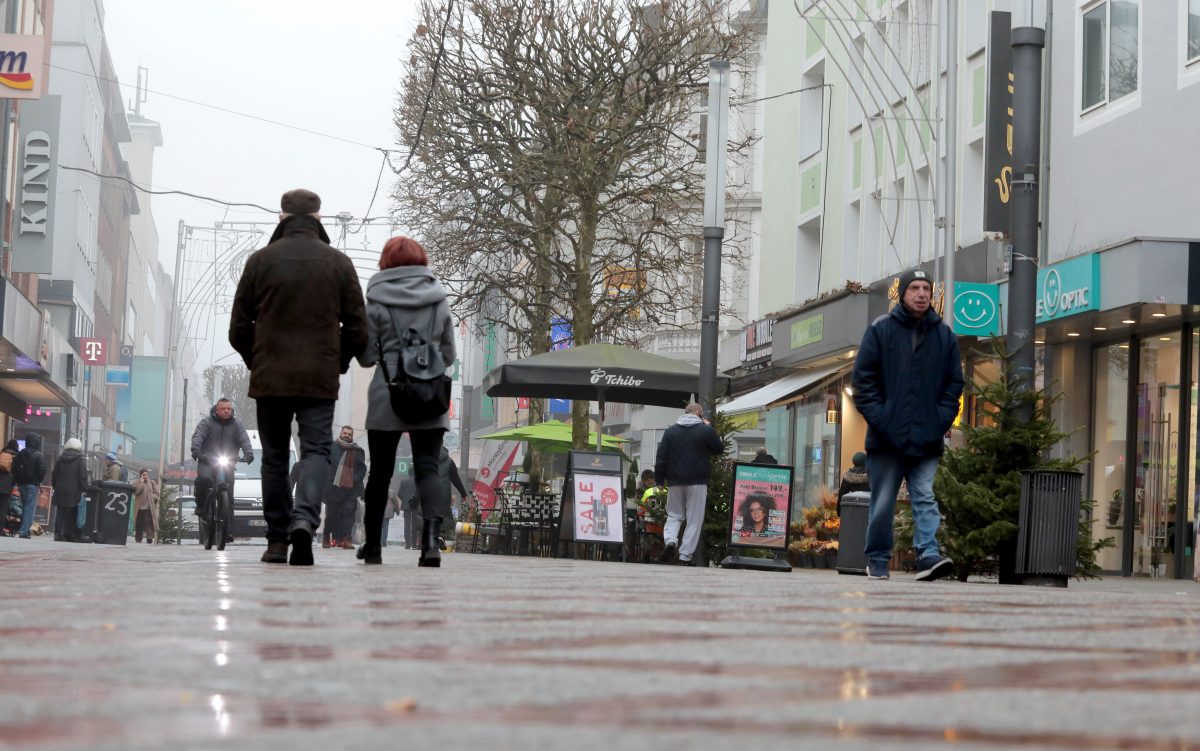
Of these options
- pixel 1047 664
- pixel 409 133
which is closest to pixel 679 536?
pixel 409 133

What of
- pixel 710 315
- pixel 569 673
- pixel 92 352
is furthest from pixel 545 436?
pixel 92 352

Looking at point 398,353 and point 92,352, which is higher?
point 92,352

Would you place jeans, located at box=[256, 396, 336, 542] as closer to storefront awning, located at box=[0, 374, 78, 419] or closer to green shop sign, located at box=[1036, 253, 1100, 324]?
green shop sign, located at box=[1036, 253, 1100, 324]

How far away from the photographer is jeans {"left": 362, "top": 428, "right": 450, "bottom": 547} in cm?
1029

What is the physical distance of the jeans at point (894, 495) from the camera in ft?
37.5

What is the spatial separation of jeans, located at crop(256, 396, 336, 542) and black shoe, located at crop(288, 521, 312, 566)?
21 centimetres

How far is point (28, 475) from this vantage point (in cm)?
3094

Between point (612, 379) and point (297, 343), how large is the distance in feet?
43.0

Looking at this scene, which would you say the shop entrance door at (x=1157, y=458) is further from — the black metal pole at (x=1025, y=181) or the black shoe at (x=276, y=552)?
the black shoe at (x=276, y=552)

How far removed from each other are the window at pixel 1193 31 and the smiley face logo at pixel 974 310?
4477 millimetres

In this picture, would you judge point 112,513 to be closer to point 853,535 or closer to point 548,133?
point 548,133

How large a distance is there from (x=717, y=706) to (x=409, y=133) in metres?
28.3

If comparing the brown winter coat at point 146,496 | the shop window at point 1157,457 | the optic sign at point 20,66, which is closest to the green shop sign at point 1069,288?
the shop window at point 1157,457

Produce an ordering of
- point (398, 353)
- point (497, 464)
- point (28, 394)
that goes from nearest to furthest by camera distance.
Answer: point (398, 353) < point (497, 464) < point (28, 394)
